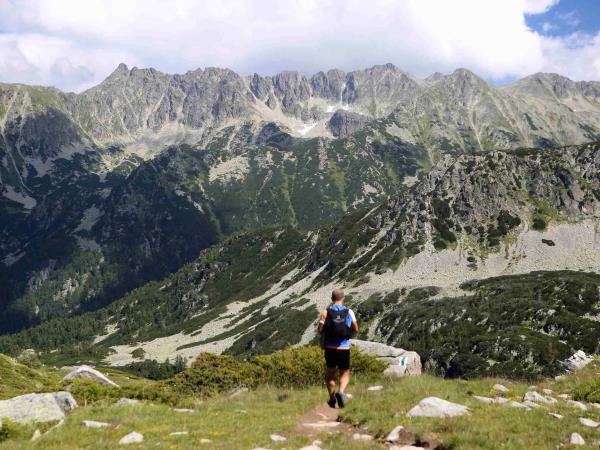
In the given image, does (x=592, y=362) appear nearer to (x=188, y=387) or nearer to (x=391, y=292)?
(x=188, y=387)

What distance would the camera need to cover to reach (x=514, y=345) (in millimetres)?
105312

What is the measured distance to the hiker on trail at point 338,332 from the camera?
18.5 m

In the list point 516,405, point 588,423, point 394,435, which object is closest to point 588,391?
point 516,405

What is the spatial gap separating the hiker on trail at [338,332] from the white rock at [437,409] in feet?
9.73

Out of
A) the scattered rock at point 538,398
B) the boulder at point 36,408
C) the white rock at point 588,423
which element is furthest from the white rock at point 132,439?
the scattered rock at point 538,398

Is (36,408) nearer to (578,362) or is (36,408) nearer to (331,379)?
(331,379)

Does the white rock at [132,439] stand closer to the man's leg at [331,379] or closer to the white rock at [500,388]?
the man's leg at [331,379]

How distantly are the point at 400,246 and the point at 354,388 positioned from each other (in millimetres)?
176496

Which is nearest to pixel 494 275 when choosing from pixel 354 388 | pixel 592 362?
pixel 592 362

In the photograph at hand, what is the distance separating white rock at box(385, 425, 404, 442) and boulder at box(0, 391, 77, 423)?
12838mm

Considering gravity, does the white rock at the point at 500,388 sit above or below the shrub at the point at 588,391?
below

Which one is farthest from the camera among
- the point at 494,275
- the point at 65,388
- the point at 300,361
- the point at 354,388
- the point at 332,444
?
the point at 494,275

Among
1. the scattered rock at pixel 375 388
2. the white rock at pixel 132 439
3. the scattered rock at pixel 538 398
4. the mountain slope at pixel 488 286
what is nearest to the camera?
the white rock at pixel 132 439

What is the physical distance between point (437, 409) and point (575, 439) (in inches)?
178
